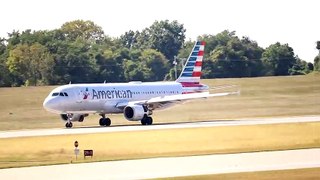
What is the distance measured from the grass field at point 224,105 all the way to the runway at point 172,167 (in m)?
34.8

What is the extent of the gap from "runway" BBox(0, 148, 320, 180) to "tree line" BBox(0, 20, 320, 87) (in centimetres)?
7704

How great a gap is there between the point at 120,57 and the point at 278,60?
25815 millimetres

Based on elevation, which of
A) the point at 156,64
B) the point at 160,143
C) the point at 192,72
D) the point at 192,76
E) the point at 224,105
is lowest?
the point at 224,105

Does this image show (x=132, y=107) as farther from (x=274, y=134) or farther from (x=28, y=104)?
(x=28, y=104)

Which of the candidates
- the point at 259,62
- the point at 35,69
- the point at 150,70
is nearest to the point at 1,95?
the point at 35,69

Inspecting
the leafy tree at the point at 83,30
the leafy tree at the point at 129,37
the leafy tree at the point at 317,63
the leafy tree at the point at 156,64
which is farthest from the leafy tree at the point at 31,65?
the leafy tree at the point at 129,37

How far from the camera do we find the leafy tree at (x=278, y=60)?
136 meters

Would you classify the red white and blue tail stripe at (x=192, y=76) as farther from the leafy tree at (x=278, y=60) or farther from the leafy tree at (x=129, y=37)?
the leafy tree at (x=129, y=37)

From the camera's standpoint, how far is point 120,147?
39.6 meters

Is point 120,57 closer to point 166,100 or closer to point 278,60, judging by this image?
point 278,60

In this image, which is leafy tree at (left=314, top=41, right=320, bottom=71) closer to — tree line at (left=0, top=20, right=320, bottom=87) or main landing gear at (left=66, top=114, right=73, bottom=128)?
tree line at (left=0, top=20, right=320, bottom=87)

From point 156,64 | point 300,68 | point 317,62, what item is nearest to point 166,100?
point 156,64

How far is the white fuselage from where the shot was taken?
Answer: 198 feet

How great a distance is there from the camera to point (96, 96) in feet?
204
